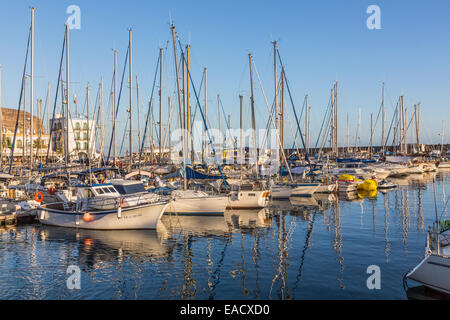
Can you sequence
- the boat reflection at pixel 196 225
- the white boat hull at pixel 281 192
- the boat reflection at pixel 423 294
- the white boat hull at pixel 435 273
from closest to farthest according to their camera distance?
the white boat hull at pixel 435 273, the boat reflection at pixel 423 294, the boat reflection at pixel 196 225, the white boat hull at pixel 281 192

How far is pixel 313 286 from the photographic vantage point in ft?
44.8

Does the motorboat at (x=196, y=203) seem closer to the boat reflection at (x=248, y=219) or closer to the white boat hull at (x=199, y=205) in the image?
the white boat hull at (x=199, y=205)

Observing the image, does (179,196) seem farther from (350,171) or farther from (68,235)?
(350,171)

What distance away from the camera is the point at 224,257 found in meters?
17.7

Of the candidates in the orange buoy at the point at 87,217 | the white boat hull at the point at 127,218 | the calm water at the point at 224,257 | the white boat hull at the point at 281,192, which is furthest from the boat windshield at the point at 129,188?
the white boat hull at the point at 281,192

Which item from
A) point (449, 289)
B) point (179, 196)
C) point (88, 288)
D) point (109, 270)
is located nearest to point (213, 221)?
point (179, 196)

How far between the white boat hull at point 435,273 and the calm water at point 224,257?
98 cm

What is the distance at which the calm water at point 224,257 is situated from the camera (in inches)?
531

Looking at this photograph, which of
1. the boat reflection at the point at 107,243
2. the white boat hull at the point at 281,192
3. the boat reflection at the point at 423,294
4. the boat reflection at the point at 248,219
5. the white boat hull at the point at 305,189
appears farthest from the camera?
the white boat hull at the point at 305,189

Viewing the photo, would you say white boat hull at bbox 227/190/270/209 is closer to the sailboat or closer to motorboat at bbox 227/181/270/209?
motorboat at bbox 227/181/270/209

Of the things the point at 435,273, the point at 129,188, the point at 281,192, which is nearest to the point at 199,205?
the point at 129,188

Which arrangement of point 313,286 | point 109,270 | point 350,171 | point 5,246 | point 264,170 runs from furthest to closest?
point 350,171
point 264,170
point 5,246
point 109,270
point 313,286

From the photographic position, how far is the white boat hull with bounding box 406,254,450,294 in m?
11.5

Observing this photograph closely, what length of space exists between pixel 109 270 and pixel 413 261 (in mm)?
13975
